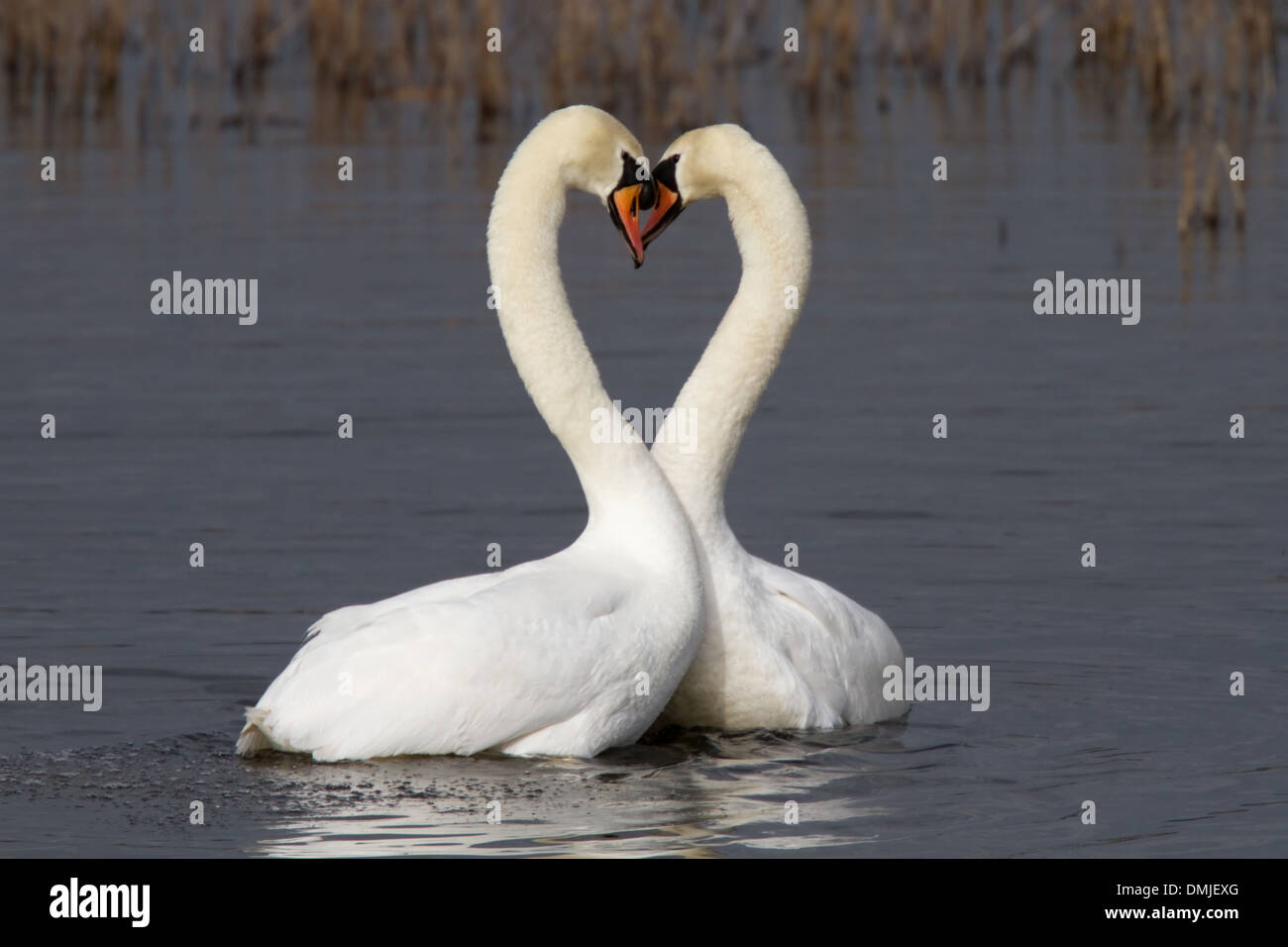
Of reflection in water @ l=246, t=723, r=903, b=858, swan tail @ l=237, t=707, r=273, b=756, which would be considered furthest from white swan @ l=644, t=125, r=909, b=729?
Answer: swan tail @ l=237, t=707, r=273, b=756

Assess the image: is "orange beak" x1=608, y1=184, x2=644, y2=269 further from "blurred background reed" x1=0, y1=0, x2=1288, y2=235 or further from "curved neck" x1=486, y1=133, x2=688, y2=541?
"blurred background reed" x1=0, y1=0, x2=1288, y2=235

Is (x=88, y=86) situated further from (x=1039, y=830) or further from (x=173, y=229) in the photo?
(x=1039, y=830)

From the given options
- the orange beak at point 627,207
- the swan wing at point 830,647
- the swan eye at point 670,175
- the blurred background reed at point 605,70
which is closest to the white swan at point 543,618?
the orange beak at point 627,207

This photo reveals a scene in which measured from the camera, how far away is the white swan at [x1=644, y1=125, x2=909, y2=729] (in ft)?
26.1

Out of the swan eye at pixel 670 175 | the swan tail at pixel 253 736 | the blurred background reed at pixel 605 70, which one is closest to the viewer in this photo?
the swan tail at pixel 253 736

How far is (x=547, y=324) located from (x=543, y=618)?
1.27 m

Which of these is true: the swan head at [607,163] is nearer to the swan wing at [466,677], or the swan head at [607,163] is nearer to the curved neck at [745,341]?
the curved neck at [745,341]

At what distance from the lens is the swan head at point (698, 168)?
849 cm

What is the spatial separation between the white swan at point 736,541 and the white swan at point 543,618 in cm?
24

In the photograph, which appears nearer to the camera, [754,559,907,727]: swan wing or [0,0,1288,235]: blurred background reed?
[754,559,907,727]: swan wing

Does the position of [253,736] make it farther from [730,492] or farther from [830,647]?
[730,492]

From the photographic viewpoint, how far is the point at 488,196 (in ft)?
63.6

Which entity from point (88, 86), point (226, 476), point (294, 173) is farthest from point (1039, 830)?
point (88, 86)

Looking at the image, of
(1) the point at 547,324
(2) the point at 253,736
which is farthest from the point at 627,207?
(2) the point at 253,736
